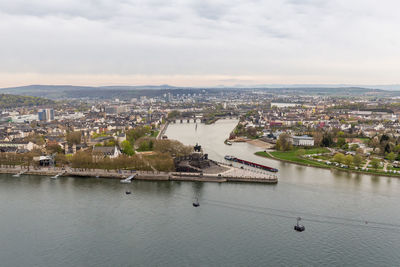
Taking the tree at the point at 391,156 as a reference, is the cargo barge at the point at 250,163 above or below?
below

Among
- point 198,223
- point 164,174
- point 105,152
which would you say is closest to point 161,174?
point 164,174

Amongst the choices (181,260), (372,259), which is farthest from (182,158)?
(372,259)

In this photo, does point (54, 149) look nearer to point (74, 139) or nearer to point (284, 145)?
point (74, 139)

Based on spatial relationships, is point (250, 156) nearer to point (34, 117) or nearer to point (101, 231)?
point (101, 231)

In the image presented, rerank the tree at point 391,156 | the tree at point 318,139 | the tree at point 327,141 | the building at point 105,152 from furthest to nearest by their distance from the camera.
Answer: the tree at point 318,139, the tree at point 327,141, the tree at point 391,156, the building at point 105,152

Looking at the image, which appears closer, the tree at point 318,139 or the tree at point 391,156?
the tree at point 391,156

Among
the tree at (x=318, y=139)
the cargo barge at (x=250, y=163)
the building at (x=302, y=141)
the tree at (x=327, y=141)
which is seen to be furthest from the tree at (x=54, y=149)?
the tree at (x=327, y=141)

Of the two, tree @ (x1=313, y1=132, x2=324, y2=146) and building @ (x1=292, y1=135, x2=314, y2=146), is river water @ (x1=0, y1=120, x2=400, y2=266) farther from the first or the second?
building @ (x1=292, y1=135, x2=314, y2=146)

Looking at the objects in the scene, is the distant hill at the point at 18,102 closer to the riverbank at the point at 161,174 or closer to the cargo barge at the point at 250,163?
the riverbank at the point at 161,174
